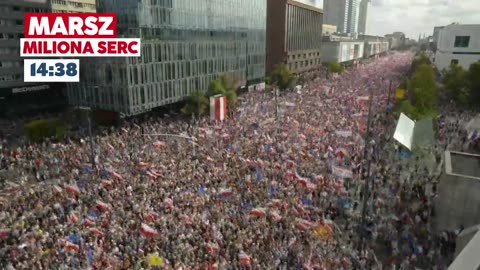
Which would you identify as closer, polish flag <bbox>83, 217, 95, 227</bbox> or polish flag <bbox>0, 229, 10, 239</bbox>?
polish flag <bbox>0, 229, 10, 239</bbox>

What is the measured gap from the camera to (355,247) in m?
16.5

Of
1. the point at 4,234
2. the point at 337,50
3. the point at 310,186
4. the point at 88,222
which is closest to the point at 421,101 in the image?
the point at 310,186

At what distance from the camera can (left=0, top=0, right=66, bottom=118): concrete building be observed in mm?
45125

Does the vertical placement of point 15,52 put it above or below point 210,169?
above

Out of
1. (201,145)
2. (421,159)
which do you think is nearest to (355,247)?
(421,159)

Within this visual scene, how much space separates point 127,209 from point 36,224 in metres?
3.83

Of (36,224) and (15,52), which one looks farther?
(15,52)

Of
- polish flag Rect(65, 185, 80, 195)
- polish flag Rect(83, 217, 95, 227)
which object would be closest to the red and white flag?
polish flag Rect(65, 185, 80, 195)

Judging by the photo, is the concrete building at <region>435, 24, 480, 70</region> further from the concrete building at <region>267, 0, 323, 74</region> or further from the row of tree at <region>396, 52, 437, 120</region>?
the concrete building at <region>267, 0, 323, 74</region>

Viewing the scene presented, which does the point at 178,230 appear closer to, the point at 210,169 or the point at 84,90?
the point at 210,169

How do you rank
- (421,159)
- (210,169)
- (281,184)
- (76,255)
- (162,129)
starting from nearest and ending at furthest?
(76,255), (281,184), (210,169), (421,159), (162,129)

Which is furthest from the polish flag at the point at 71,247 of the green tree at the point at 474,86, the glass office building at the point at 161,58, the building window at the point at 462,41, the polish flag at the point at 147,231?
the building window at the point at 462,41

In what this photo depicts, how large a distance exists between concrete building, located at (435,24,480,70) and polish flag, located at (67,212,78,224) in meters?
69.6

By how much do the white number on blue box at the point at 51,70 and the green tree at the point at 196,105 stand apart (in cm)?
1203
